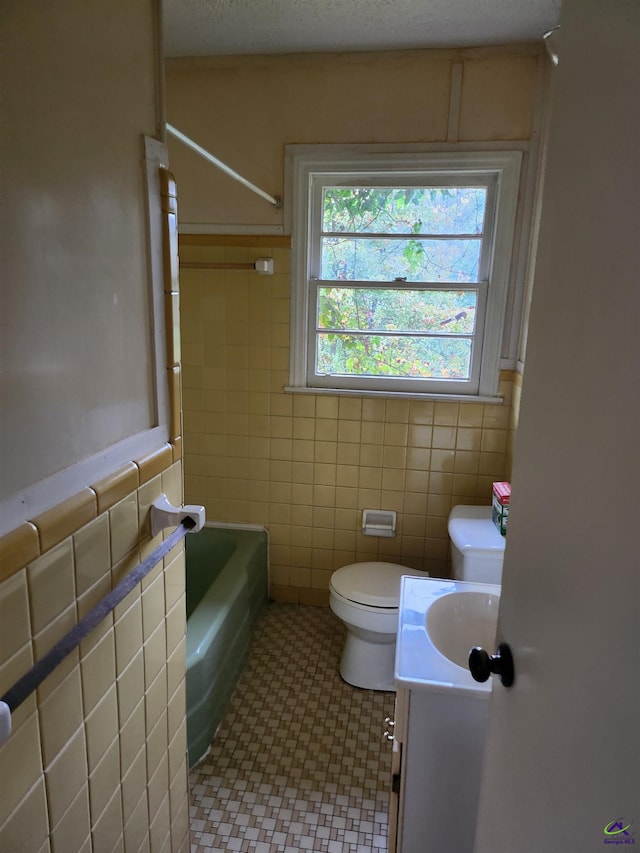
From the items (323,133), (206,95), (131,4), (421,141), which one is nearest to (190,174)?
(206,95)

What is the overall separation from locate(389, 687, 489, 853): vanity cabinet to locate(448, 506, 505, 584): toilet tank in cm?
68

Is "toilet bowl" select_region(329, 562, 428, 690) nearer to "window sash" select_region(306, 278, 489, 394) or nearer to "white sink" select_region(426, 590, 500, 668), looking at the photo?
"white sink" select_region(426, 590, 500, 668)

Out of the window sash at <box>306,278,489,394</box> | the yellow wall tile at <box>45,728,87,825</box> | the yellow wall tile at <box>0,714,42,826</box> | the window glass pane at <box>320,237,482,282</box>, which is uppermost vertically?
the window glass pane at <box>320,237,482,282</box>

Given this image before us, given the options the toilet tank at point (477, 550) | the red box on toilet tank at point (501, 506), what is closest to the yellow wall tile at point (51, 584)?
the toilet tank at point (477, 550)

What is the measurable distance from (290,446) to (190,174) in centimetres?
133

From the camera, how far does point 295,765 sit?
1.85 m

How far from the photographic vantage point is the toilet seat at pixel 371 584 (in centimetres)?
211

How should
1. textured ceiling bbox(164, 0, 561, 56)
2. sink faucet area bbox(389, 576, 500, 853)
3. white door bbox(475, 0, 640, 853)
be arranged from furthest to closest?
1. textured ceiling bbox(164, 0, 561, 56)
2. sink faucet area bbox(389, 576, 500, 853)
3. white door bbox(475, 0, 640, 853)

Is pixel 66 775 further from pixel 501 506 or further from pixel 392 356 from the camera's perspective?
pixel 392 356

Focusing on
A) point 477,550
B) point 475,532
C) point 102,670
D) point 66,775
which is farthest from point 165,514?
point 475,532

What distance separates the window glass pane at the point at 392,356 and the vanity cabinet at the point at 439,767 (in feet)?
5.03

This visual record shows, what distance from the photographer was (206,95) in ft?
7.64

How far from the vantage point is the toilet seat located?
6.93 ft

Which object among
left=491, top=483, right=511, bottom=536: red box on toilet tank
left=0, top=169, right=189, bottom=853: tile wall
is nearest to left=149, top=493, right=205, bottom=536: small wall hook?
left=0, top=169, right=189, bottom=853: tile wall
